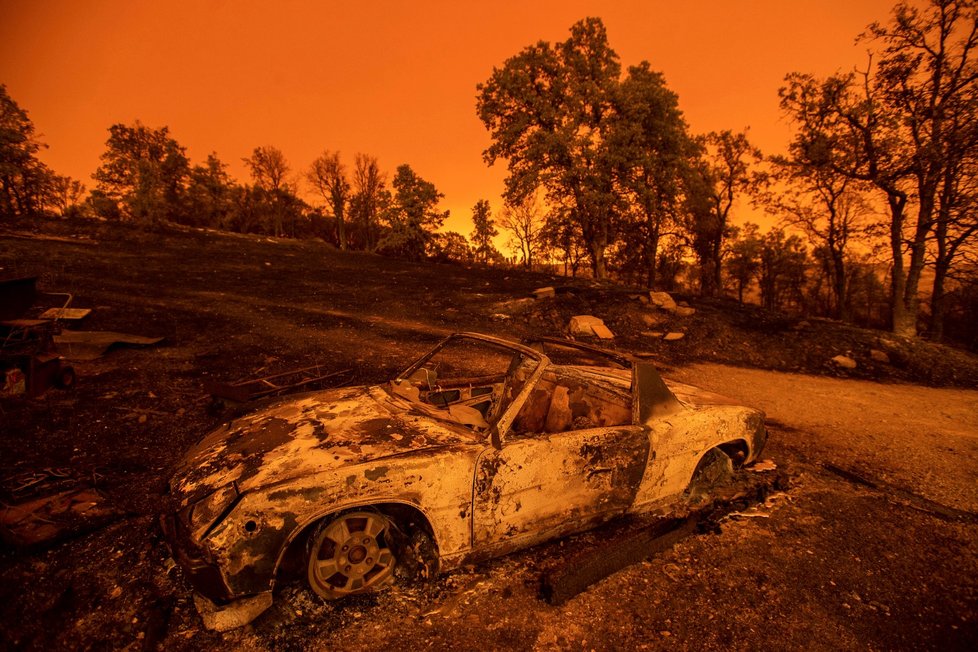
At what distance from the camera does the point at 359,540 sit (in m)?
2.38

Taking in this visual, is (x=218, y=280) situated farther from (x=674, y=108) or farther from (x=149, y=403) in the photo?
(x=674, y=108)

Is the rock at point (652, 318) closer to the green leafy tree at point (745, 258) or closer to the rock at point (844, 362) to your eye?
the rock at point (844, 362)

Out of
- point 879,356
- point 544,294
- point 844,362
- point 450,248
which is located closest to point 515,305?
point 544,294

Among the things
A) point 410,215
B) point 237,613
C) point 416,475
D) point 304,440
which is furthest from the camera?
point 410,215

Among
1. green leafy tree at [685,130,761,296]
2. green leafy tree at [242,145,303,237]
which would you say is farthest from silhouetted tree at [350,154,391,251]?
green leafy tree at [685,130,761,296]

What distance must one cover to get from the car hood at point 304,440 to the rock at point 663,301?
11.1 meters

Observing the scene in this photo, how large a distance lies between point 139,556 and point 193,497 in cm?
109

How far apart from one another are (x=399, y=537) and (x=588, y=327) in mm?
9111

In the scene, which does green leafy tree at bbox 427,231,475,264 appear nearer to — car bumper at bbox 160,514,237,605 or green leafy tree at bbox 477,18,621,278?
green leafy tree at bbox 477,18,621,278

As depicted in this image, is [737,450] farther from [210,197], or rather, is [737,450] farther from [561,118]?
[210,197]

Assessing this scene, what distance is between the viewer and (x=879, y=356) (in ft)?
32.0

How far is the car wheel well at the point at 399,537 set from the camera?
226 cm

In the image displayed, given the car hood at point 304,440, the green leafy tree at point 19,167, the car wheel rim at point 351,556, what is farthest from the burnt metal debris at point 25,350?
the green leafy tree at point 19,167

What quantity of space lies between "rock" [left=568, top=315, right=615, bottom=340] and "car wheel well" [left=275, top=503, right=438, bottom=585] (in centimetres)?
889
